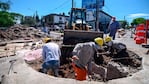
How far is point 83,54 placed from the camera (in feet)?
22.2

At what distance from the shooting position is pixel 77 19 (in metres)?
16.6

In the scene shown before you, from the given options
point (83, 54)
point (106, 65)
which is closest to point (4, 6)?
point (106, 65)

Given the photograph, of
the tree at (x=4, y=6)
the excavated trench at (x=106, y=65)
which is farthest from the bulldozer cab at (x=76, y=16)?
the tree at (x=4, y=6)

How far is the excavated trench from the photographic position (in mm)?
A: 8178

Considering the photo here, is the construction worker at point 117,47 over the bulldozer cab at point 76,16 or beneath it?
beneath

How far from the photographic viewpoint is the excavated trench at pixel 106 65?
8178 mm

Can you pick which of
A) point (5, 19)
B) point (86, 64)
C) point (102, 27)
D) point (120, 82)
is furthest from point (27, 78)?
point (5, 19)

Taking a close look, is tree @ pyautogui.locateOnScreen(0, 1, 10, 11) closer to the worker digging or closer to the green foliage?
the green foliage

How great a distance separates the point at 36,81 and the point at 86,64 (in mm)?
Result: 1681

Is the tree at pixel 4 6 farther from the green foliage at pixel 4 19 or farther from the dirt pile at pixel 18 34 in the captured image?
the dirt pile at pixel 18 34

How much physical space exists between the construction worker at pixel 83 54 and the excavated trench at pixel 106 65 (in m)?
1.40

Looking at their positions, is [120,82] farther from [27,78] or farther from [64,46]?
[64,46]

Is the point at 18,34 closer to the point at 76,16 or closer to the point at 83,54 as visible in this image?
the point at 76,16

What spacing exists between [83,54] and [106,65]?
4012 mm
